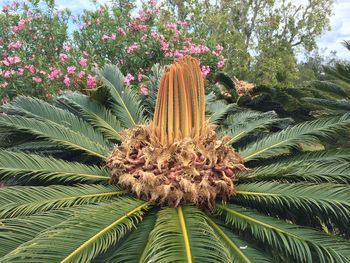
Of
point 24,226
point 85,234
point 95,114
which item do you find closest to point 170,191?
point 85,234

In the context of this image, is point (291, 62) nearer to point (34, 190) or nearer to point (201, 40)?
point (201, 40)

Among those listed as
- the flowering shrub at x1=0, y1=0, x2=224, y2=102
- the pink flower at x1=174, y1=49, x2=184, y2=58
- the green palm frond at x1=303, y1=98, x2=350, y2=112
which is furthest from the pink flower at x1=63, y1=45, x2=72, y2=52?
the green palm frond at x1=303, y1=98, x2=350, y2=112

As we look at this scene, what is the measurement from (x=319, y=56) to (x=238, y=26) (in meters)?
15.7

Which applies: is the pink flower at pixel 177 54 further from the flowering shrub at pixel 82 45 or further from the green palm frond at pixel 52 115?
the green palm frond at pixel 52 115

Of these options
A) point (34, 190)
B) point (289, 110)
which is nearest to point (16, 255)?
point (34, 190)

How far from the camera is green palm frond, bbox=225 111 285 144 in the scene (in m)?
4.82

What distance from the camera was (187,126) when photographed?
3686mm

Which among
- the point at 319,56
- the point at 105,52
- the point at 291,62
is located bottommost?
the point at 105,52

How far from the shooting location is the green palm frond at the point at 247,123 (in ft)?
15.8

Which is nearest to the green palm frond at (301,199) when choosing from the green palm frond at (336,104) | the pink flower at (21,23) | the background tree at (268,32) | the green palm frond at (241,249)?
the green palm frond at (241,249)

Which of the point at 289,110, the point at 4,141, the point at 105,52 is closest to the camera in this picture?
the point at 4,141

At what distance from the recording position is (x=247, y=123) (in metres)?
5.00

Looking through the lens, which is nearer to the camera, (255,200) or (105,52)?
(255,200)

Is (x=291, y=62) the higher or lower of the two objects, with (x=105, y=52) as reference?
higher
